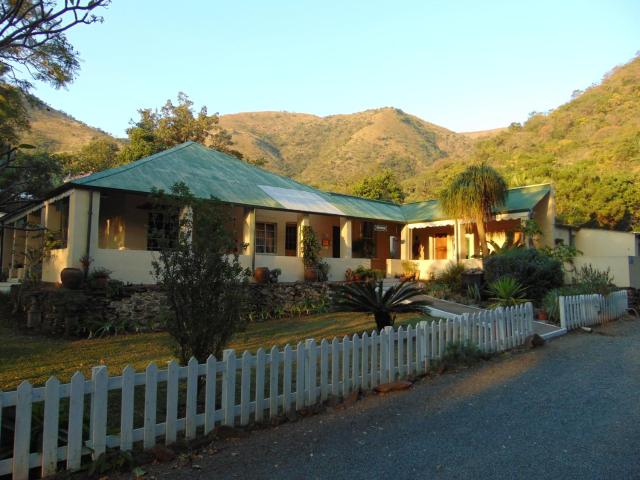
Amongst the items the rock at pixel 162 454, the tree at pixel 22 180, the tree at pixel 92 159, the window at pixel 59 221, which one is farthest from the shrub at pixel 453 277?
the tree at pixel 92 159

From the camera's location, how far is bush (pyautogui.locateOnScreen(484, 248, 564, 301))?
13883 millimetres

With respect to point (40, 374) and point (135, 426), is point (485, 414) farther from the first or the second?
point (40, 374)

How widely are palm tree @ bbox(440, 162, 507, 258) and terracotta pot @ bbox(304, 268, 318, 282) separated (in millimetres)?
6555

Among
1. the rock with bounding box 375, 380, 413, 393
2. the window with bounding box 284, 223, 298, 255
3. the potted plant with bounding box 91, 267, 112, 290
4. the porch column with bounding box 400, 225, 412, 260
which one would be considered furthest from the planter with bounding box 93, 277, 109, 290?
the porch column with bounding box 400, 225, 412, 260

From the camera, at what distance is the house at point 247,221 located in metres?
11.8

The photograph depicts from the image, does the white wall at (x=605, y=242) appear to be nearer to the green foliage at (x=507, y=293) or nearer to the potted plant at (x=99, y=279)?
the green foliage at (x=507, y=293)

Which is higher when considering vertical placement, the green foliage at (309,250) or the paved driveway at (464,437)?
the green foliage at (309,250)

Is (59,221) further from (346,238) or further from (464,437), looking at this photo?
(464,437)

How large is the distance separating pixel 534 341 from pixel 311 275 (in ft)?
26.3

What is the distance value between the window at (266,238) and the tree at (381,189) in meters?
18.6

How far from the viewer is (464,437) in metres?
4.16

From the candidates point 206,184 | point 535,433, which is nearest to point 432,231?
point 206,184

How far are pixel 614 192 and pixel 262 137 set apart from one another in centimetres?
9005

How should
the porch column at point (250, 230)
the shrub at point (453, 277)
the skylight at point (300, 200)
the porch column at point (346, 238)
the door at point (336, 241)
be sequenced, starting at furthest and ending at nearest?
the door at point (336, 241)
the porch column at point (346, 238)
the shrub at point (453, 277)
the skylight at point (300, 200)
the porch column at point (250, 230)
